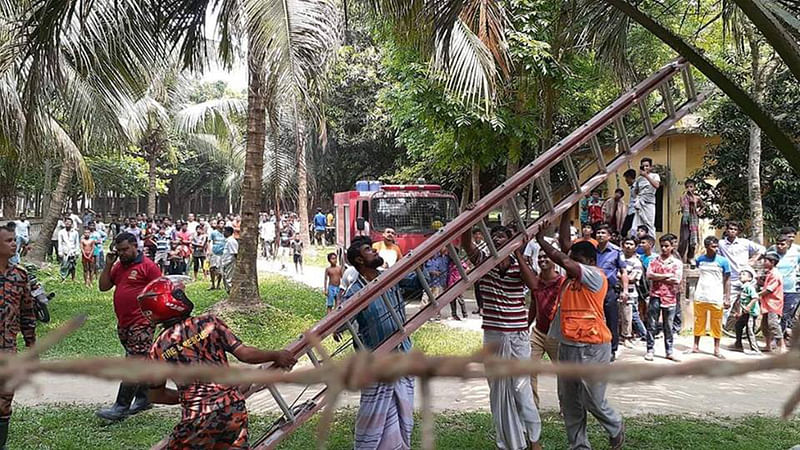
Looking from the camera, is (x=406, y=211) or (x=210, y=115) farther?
(x=210, y=115)

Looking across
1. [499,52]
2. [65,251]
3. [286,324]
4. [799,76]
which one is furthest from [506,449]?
Answer: [65,251]

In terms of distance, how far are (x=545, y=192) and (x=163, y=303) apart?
10.1 ft

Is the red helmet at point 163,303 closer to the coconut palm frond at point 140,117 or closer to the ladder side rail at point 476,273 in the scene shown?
the ladder side rail at point 476,273

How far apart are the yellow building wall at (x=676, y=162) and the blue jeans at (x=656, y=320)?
27.7ft

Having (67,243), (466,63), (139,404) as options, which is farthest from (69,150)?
(466,63)

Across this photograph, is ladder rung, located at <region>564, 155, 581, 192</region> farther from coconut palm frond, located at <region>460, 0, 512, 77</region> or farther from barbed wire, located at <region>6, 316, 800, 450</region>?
barbed wire, located at <region>6, 316, 800, 450</region>

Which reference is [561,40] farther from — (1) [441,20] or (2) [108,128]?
(2) [108,128]

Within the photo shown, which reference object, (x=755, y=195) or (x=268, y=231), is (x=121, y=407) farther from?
(x=268, y=231)

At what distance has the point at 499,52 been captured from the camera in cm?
797

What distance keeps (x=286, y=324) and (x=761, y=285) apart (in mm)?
7112

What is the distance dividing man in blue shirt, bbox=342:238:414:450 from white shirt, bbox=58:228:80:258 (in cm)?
1329

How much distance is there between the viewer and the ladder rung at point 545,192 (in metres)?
5.06

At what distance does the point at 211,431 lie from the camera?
3133mm

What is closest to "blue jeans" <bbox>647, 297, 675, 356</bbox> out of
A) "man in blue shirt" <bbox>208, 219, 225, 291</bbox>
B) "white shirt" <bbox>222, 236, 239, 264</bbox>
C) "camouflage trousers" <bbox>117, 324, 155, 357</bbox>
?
"camouflage trousers" <bbox>117, 324, 155, 357</bbox>
